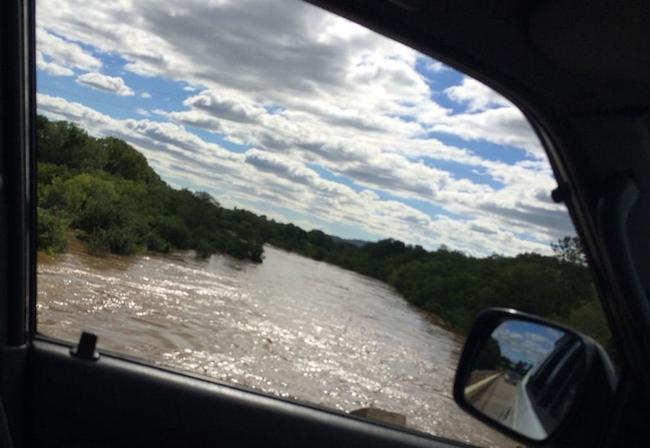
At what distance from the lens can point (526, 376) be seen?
1.80m

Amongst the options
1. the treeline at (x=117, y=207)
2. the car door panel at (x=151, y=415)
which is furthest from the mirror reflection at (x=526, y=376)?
the treeline at (x=117, y=207)

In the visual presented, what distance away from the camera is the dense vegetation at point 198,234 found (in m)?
2.23

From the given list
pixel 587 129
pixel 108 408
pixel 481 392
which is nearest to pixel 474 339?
pixel 481 392

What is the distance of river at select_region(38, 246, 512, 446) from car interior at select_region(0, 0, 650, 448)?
0.56ft

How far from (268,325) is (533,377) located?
120 centimetres

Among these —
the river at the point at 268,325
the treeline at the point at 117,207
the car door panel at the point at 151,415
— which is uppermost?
the treeline at the point at 117,207

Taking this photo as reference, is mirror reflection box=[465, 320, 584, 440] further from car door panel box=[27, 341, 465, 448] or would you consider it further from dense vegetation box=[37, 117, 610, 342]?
car door panel box=[27, 341, 465, 448]

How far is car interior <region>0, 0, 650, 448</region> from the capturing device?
1.59 m

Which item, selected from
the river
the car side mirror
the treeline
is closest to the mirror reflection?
the car side mirror

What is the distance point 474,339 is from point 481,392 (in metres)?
0.15

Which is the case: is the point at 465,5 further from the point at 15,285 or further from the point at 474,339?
the point at 15,285

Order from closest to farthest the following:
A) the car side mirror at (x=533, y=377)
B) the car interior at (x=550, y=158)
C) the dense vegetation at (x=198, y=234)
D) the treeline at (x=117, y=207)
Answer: the car interior at (x=550, y=158) < the car side mirror at (x=533, y=377) < the dense vegetation at (x=198, y=234) < the treeline at (x=117, y=207)

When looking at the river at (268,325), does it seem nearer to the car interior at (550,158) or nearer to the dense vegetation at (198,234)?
the dense vegetation at (198,234)

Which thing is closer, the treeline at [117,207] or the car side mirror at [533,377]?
the car side mirror at [533,377]
